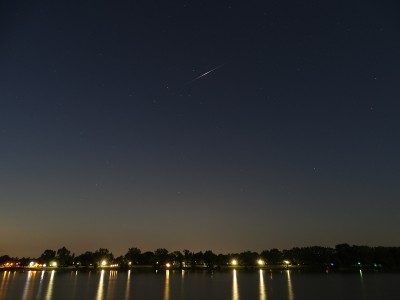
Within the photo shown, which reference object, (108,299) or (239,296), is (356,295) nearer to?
(239,296)

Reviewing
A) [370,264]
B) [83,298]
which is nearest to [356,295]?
[83,298]

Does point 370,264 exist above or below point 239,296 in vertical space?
above

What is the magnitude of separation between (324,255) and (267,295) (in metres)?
160

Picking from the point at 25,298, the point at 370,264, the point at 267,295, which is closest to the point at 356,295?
the point at 267,295

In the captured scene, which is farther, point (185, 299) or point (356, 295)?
point (356, 295)

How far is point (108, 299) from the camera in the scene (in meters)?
52.7

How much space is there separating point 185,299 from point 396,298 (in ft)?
107

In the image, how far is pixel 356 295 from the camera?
58.4m

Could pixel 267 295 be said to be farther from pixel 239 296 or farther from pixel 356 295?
pixel 356 295

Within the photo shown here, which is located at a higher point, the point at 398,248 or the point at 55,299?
the point at 398,248

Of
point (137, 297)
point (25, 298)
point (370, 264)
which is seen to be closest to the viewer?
point (25, 298)

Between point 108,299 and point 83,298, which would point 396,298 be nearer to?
point 108,299

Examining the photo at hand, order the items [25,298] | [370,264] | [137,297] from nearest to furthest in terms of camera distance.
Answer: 1. [25,298]
2. [137,297]
3. [370,264]

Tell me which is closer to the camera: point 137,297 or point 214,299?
point 214,299
